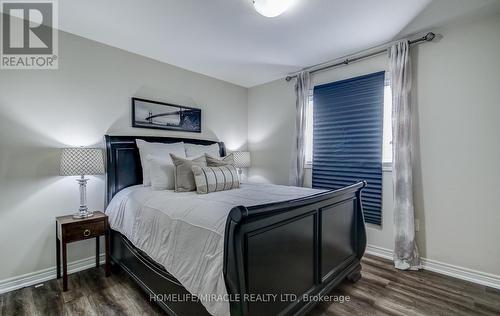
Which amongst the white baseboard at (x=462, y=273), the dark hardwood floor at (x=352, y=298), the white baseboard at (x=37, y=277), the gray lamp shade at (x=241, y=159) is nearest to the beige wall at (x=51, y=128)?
the white baseboard at (x=37, y=277)

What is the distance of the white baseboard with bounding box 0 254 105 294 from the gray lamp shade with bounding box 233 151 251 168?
229 centimetres

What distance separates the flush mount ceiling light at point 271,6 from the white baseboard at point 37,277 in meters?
3.12

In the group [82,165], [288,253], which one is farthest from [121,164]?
[288,253]

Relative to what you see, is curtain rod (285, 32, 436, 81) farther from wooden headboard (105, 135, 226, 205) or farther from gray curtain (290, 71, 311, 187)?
wooden headboard (105, 135, 226, 205)

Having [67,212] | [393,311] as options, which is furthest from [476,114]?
[67,212]

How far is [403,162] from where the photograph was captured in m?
2.53

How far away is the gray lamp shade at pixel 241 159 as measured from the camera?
152 inches

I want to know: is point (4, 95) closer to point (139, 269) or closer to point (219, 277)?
point (139, 269)

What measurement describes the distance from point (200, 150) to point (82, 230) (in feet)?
5.35

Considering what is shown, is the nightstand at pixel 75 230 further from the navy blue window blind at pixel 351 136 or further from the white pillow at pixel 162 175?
the navy blue window blind at pixel 351 136

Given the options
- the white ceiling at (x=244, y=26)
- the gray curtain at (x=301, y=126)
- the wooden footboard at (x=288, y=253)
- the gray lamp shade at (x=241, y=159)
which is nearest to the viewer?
the wooden footboard at (x=288, y=253)

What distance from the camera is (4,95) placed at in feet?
6.93

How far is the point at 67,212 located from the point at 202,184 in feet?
5.10

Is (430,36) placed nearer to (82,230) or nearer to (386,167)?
(386,167)
